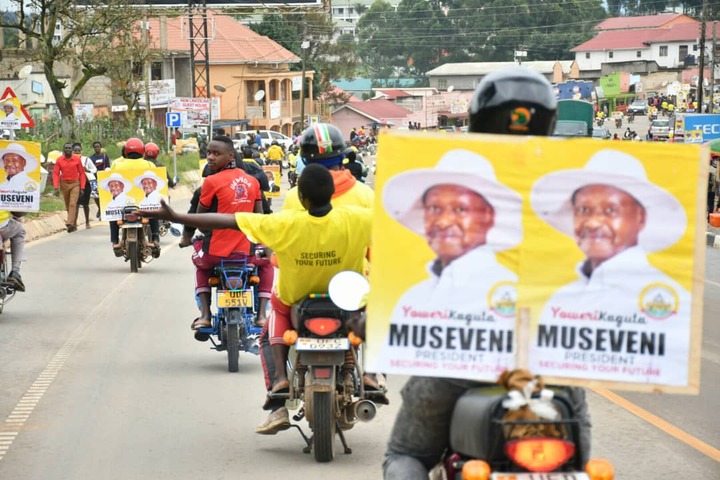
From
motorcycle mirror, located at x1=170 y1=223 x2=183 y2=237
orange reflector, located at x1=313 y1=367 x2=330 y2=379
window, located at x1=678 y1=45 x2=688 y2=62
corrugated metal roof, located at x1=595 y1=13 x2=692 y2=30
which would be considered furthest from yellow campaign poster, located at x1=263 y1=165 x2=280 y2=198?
corrugated metal roof, located at x1=595 y1=13 x2=692 y2=30

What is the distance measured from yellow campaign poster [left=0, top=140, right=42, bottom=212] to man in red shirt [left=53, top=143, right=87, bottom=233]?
1258cm

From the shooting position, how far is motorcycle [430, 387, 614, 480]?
13.0ft

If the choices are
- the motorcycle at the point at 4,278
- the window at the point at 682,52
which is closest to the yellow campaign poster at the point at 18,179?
the motorcycle at the point at 4,278

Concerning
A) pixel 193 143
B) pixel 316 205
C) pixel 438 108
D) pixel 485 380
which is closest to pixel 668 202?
pixel 485 380

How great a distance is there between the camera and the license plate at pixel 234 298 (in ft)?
36.7

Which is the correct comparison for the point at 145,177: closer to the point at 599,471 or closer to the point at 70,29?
the point at 599,471

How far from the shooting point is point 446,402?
174 inches

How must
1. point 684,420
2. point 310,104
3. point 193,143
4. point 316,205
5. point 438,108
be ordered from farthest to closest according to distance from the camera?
point 438,108
point 310,104
point 193,143
point 684,420
point 316,205

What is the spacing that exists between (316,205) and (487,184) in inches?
130

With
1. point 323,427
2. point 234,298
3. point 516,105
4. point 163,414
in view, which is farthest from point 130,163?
point 516,105

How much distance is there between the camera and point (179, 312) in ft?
50.3

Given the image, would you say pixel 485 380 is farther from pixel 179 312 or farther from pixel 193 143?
pixel 193 143

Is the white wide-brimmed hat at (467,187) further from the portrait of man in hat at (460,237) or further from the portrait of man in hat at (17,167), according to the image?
the portrait of man in hat at (17,167)

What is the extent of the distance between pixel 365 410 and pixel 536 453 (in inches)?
153
